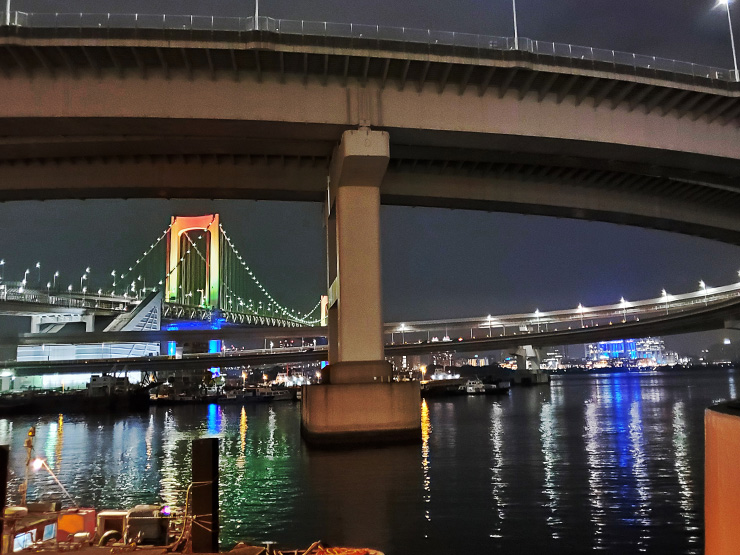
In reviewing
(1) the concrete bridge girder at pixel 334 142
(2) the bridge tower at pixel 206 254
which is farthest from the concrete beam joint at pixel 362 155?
(2) the bridge tower at pixel 206 254

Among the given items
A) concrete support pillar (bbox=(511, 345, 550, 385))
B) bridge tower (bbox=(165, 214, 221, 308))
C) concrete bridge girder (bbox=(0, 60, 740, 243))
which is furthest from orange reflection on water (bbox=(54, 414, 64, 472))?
concrete support pillar (bbox=(511, 345, 550, 385))

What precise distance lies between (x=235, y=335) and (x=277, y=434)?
58501 millimetres

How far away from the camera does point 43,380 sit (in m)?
100

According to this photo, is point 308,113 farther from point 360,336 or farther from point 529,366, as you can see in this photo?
point 529,366

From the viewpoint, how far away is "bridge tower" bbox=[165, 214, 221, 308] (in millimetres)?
116125

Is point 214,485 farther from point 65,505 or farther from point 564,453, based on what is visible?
point 564,453

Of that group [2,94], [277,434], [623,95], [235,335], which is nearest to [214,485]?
[2,94]

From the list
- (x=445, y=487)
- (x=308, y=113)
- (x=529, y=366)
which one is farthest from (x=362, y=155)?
(x=529, y=366)

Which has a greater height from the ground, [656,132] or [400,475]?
[656,132]

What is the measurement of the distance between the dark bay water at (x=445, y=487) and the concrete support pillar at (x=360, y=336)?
3.86ft

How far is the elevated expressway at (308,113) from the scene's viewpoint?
22.1m

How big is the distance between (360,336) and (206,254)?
10499cm

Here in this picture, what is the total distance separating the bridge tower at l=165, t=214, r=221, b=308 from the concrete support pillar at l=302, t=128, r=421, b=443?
92533mm

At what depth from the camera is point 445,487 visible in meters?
16.4
